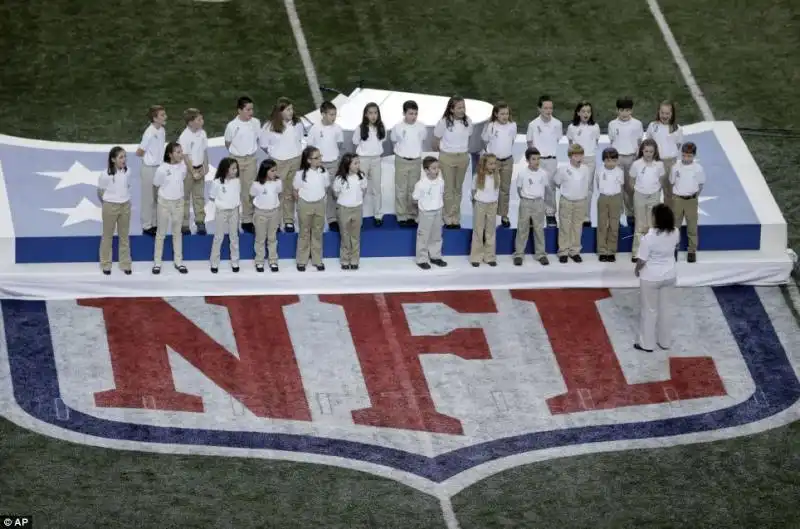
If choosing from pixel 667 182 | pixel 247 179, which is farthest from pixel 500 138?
pixel 247 179

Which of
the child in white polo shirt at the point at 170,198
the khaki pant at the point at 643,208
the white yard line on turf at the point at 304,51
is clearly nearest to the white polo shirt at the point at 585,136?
the khaki pant at the point at 643,208

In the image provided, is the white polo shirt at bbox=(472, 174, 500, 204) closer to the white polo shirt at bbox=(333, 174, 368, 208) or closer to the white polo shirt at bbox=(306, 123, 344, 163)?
the white polo shirt at bbox=(333, 174, 368, 208)

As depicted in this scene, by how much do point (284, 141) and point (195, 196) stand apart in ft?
3.87

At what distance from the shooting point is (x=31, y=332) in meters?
21.2

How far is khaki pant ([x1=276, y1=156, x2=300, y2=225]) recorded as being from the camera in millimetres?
22266

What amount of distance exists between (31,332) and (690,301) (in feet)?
24.0

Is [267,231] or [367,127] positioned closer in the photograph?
[267,231]

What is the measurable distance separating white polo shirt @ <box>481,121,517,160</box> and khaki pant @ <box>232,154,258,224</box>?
2687 mm

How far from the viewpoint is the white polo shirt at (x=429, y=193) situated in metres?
21.7

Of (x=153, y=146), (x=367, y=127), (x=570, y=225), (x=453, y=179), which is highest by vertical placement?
(x=367, y=127)

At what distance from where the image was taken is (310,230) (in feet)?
72.0

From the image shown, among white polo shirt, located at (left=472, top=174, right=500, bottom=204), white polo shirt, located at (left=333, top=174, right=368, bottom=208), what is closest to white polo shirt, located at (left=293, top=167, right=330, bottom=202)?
white polo shirt, located at (left=333, top=174, right=368, bottom=208)

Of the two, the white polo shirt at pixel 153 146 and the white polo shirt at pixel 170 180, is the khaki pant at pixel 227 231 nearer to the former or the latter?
the white polo shirt at pixel 170 180

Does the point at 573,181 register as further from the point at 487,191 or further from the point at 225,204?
the point at 225,204
